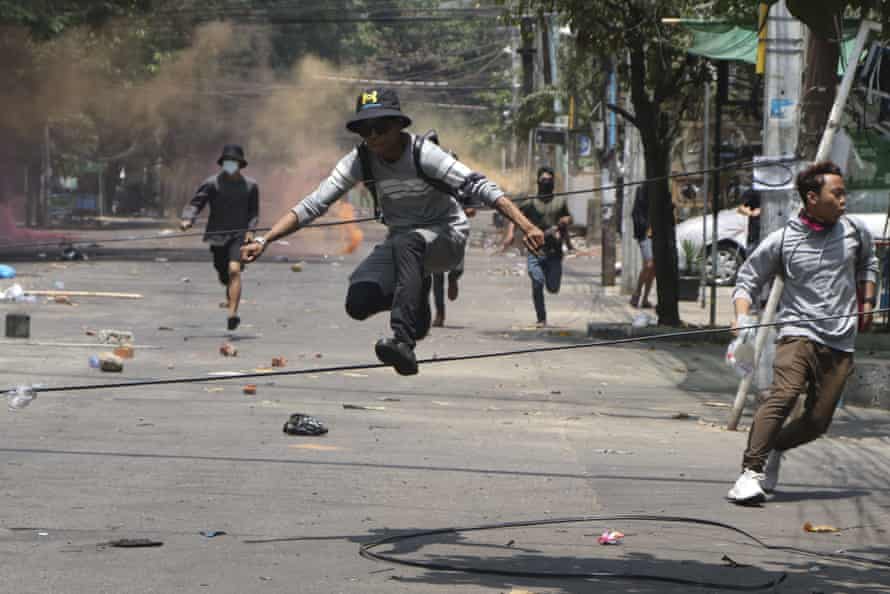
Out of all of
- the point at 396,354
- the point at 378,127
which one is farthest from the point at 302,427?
the point at 378,127

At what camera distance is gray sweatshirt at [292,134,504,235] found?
25.0ft

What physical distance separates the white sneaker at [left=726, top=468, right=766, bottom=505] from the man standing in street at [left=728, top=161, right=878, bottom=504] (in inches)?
6.7

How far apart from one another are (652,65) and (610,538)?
38.6 ft

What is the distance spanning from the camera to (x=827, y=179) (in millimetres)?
8031

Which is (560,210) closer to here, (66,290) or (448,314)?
(448,314)

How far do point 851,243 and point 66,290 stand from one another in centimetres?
1618

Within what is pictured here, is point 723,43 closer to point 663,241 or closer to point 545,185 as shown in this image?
point 663,241

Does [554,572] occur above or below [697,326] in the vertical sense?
above

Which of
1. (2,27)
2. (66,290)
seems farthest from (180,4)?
(66,290)

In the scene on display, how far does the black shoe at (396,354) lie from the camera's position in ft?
25.3

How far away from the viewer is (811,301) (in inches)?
320

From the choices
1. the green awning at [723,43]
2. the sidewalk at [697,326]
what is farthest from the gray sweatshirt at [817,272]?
the green awning at [723,43]

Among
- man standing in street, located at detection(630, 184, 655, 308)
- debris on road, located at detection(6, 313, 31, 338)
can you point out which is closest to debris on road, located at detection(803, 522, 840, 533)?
debris on road, located at detection(6, 313, 31, 338)

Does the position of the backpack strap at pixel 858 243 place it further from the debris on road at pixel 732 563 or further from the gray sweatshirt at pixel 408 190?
the debris on road at pixel 732 563
